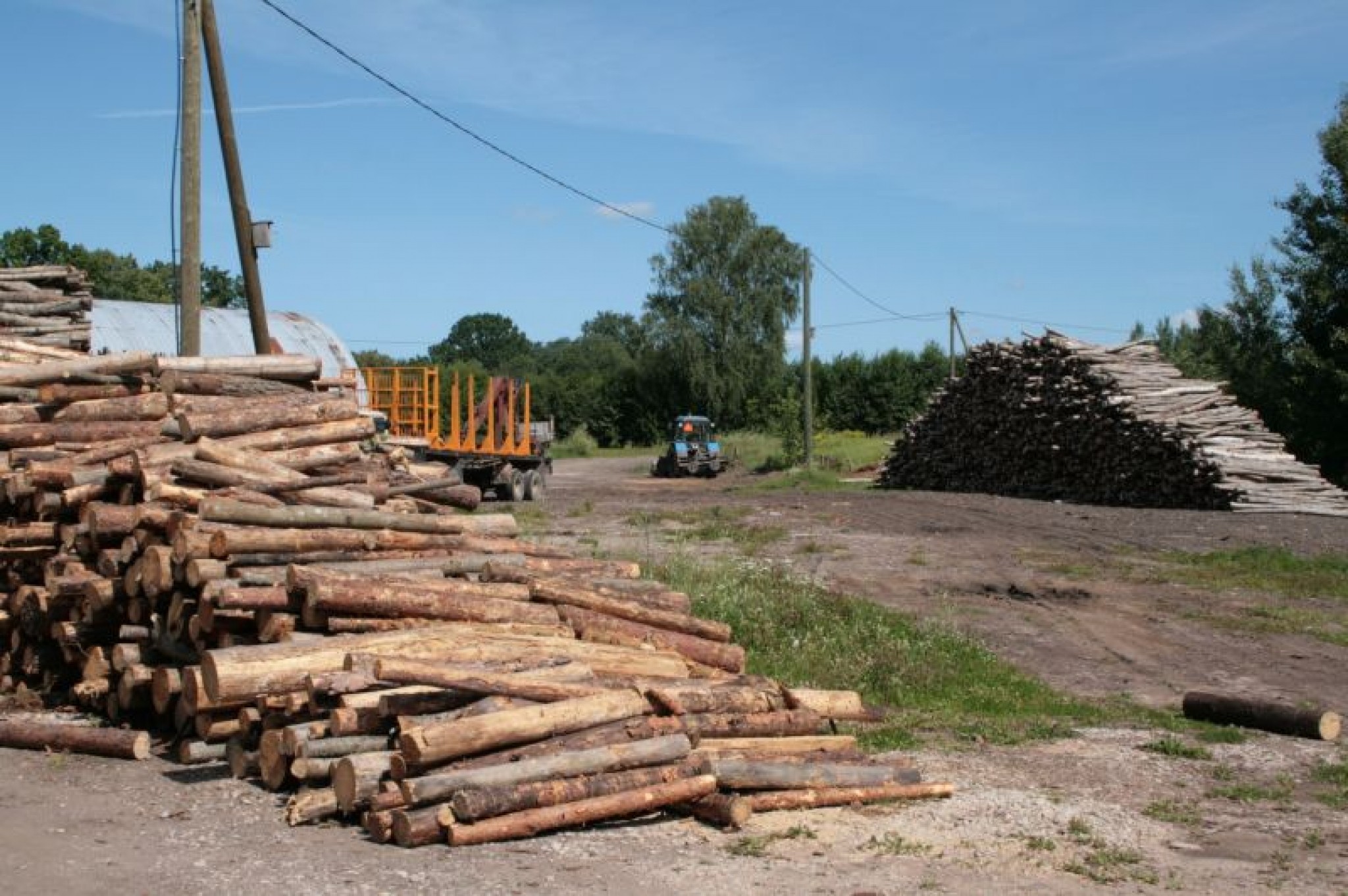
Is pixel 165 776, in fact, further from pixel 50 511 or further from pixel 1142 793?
pixel 1142 793

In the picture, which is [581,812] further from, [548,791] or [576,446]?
[576,446]

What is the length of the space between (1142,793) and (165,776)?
571cm

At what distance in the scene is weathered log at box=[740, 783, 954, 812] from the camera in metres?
7.48

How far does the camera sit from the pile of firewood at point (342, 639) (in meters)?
7.09

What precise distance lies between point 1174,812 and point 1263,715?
2.72 meters

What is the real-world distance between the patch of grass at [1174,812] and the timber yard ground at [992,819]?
19 millimetres

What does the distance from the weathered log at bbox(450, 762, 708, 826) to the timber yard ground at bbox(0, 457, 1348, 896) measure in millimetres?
176

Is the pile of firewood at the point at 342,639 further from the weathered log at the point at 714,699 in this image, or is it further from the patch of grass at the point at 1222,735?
the patch of grass at the point at 1222,735

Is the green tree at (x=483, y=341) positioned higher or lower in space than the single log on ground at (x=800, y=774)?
higher

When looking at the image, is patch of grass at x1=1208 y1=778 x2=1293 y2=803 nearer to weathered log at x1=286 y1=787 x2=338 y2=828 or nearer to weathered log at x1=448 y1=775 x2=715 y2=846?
weathered log at x1=448 y1=775 x2=715 y2=846

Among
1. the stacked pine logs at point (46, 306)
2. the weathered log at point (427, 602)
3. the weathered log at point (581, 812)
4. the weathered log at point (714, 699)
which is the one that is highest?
the stacked pine logs at point (46, 306)

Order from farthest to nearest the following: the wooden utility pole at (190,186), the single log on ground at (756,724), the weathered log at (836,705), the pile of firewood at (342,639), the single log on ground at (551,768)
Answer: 1. the wooden utility pole at (190,186)
2. the weathered log at (836,705)
3. the single log on ground at (756,724)
4. the pile of firewood at (342,639)
5. the single log on ground at (551,768)

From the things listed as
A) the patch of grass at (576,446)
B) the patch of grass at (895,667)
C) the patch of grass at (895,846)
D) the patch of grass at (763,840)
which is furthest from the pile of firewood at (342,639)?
the patch of grass at (576,446)

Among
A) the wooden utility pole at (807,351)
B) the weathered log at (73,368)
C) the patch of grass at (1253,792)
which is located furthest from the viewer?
the wooden utility pole at (807,351)
